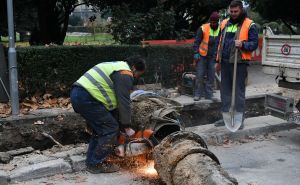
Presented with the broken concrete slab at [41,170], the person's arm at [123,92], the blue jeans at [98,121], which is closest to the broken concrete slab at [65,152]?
the broken concrete slab at [41,170]

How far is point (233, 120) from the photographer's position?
6.86 metres

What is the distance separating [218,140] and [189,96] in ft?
10.0

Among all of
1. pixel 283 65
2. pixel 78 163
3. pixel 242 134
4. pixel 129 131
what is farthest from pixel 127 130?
pixel 283 65

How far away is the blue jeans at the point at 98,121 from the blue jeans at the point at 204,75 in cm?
418

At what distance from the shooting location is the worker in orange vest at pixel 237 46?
21.7 ft

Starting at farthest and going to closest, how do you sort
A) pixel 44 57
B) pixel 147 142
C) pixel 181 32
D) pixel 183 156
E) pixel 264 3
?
1. pixel 264 3
2. pixel 181 32
3. pixel 44 57
4. pixel 147 142
5. pixel 183 156

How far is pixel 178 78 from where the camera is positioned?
10.9 m

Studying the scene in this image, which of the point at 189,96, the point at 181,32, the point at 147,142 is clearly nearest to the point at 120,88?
the point at 147,142

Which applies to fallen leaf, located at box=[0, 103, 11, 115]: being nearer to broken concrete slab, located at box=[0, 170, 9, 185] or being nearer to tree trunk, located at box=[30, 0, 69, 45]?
broken concrete slab, located at box=[0, 170, 9, 185]

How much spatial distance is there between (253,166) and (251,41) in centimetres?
210

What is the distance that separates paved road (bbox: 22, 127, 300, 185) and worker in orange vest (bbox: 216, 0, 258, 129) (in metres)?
0.69

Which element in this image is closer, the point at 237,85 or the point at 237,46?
the point at 237,46

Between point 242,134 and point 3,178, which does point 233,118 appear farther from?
point 3,178

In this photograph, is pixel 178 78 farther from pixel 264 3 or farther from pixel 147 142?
pixel 264 3
